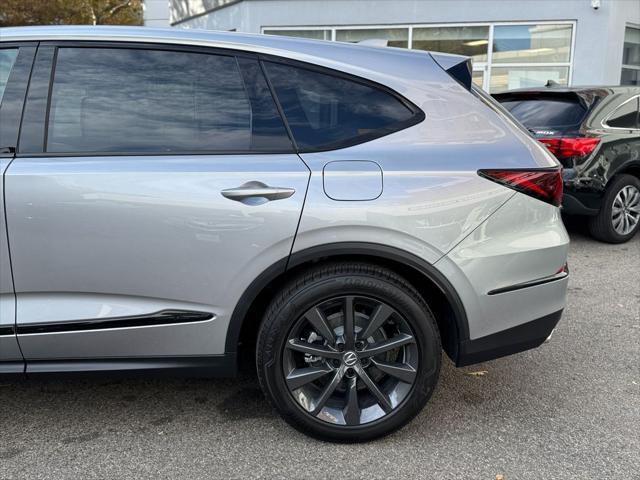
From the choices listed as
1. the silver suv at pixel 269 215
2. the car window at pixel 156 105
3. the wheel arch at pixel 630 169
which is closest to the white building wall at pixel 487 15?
the wheel arch at pixel 630 169

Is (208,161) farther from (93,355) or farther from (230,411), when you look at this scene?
(230,411)

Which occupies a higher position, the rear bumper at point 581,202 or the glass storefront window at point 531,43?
the glass storefront window at point 531,43

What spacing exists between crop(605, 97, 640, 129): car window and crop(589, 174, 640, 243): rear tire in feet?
1.69

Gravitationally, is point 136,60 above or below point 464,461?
above

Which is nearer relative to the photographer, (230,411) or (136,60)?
(136,60)

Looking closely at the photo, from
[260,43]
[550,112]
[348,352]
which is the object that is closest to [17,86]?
[260,43]

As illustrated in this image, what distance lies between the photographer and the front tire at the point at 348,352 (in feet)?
7.79

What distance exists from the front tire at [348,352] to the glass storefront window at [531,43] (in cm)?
1083

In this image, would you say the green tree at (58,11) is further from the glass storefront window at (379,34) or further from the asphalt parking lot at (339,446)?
the asphalt parking lot at (339,446)

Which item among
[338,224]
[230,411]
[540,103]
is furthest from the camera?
[540,103]

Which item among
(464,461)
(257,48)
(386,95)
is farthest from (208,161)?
(464,461)

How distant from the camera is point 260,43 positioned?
8.16 ft

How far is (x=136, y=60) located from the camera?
244 centimetres

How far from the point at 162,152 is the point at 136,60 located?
435 mm
